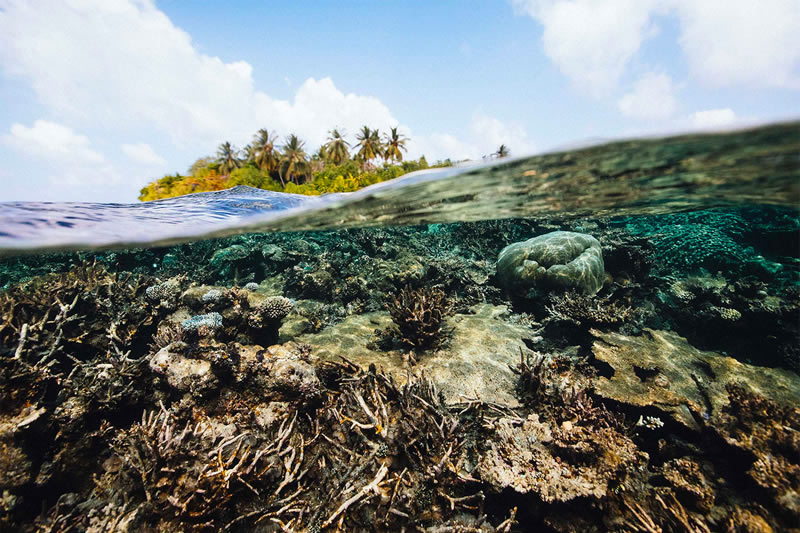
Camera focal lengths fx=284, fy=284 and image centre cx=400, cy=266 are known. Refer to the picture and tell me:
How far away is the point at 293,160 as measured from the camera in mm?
32094

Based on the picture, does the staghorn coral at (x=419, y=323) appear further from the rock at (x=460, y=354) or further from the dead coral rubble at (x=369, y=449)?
the dead coral rubble at (x=369, y=449)

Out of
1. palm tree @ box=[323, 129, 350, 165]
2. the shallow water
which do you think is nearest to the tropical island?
palm tree @ box=[323, 129, 350, 165]

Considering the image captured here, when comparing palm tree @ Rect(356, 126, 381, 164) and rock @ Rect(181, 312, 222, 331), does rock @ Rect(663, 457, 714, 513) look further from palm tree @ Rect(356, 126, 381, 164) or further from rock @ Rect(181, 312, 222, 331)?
palm tree @ Rect(356, 126, 381, 164)

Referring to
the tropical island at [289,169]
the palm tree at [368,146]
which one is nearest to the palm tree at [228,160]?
the tropical island at [289,169]

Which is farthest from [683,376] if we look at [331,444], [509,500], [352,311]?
[352,311]

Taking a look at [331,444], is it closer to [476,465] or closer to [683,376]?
[476,465]

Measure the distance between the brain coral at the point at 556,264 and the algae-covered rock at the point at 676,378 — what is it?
2171mm

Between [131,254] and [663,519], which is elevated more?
[131,254]

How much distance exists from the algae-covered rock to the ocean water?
50 millimetres

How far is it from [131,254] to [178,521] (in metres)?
14.0

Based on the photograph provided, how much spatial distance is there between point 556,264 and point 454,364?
5224 mm

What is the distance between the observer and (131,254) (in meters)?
12.7

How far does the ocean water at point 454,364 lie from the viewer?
3.35 metres

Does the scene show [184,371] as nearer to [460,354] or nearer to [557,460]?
[460,354]
